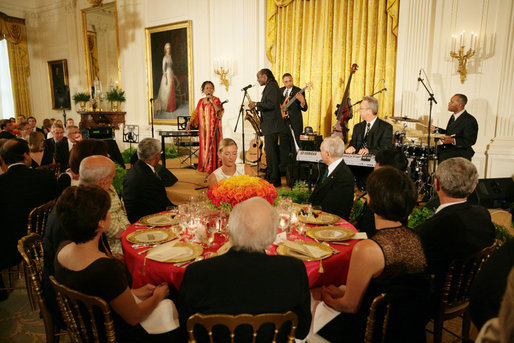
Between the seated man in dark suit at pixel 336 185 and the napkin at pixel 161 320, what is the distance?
5.97ft

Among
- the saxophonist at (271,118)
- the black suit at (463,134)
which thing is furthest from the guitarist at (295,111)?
the black suit at (463,134)

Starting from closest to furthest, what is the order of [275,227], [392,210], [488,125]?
[275,227]
[392,210]
[488,125]

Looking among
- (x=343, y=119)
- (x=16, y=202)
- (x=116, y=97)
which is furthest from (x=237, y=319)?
(x=116, y=97)

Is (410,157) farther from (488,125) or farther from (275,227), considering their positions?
(275,227)

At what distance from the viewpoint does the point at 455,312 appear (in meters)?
2.07

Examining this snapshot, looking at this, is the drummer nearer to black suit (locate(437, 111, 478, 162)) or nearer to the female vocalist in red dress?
black suit (locate(437, 111, 478, 162))

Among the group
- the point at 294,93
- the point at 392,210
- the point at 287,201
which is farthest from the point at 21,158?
the point at 294,93

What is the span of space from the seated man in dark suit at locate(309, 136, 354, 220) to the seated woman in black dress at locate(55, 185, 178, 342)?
1.98 m

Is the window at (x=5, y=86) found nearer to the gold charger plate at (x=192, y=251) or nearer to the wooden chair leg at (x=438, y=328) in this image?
the gold charger plate at (x=192, y=251)

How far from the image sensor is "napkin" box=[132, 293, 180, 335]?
5.70 feet

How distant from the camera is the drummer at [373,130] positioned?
15.7 feet

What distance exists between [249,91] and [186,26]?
114 inches

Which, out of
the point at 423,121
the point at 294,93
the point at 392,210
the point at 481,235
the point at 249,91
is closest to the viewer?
the point at 392,210

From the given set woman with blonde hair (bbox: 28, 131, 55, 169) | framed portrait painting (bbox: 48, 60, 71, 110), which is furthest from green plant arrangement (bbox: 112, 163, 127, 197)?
framed portrait painting (bbox: 48, 60, 71, 110)
